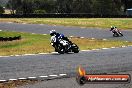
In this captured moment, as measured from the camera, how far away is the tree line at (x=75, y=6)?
10138 centimetres

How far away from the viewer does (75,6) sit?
110m

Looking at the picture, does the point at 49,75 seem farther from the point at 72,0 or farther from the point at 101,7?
the point at 72,0

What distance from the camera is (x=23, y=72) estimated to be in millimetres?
12719

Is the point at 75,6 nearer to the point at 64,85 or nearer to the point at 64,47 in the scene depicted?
the point at 64,47

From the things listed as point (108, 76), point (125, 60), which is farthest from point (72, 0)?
point (108, 76)

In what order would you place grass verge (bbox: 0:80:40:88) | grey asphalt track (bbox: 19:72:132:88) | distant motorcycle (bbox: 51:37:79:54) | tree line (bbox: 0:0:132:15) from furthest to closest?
tree line (bbox: 0:0:132:15) < distant motorcycle (bbox: 51:37:79:54) < grass verge (bbox: 0:80:40:88) < grey asphalt track (bbox: 19:72:132:88)

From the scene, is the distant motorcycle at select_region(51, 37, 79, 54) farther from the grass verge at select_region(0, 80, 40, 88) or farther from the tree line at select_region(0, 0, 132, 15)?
the tree line at select_region(0, 0, 132, 15)

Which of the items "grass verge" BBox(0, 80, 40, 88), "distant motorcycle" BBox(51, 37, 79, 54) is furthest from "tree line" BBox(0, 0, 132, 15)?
"grass verge" BBox(0, 80, 40, 88)

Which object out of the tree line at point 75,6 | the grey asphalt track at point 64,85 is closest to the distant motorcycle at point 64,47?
the grey asphalt track at point 64,85

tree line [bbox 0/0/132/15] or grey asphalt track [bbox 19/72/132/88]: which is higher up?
grey asphalt track [bbox 19/72/132/88]

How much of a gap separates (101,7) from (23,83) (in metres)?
92.8

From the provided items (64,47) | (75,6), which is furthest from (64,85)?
(75,6)

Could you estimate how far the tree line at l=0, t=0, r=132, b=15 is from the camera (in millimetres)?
101375

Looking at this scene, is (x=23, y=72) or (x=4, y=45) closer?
(x=23, y=72)
